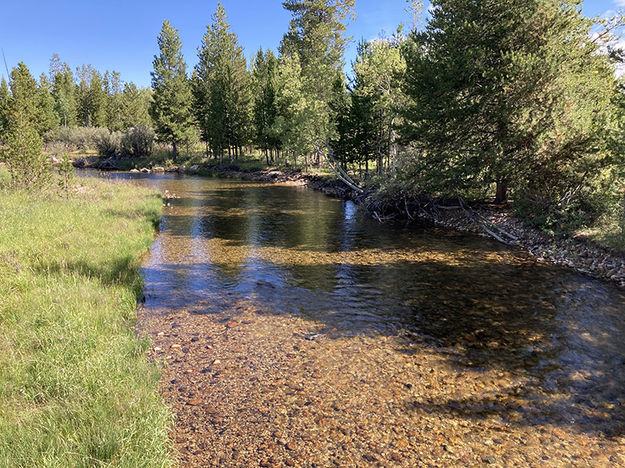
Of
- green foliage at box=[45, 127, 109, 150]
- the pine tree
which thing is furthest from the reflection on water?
green foliage at box=[45, 127, 109, 150]

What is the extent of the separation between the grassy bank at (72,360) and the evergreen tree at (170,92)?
188 feet

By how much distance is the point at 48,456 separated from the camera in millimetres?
4066

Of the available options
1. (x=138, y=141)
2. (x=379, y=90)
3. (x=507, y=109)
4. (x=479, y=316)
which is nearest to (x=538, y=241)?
(x=507, y=109)

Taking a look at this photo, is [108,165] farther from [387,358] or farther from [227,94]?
[387,358]

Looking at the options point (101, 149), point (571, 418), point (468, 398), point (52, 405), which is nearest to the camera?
point (52, 405)

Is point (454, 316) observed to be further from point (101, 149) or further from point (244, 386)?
point (101, 149)

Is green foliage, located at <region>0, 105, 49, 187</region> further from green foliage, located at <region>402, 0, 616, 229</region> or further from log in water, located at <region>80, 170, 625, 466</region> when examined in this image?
green foliage, located at <region>402, 0, 616, 229</region>

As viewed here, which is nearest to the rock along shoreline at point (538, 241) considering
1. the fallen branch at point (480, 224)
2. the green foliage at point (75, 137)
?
the fallen branch at point (480, 224)

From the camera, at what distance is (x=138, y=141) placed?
242 feet

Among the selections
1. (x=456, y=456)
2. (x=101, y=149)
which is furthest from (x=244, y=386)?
(x=101, y=149)

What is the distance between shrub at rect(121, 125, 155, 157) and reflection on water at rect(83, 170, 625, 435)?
198ft

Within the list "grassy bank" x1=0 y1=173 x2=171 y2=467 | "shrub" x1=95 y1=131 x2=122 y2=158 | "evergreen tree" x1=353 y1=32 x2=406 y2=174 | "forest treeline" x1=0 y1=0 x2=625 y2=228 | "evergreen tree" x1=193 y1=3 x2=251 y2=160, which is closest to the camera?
"grassy bank" x1=0 y1=173 x2=171 y2=467

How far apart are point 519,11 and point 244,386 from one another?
735 inches

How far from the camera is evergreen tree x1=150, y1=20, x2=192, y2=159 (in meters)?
64.7
